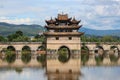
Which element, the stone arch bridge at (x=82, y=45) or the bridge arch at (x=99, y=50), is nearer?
the stone arch bridge at (x=82, y=45)

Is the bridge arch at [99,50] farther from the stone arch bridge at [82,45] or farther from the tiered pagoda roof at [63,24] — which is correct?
the tiered pagoda roof at [63,24]

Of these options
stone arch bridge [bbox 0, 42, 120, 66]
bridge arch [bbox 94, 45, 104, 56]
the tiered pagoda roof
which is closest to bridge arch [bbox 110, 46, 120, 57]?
stone arch bridge [bbox 0, 42, 120, 66]

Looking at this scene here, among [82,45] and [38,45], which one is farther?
[82,45]

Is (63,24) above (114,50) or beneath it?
above

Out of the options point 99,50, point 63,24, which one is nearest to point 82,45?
point 63,24

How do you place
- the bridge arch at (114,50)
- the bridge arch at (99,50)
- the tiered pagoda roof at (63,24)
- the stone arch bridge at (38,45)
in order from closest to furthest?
1. the tiered pagoda roof at (63,24)
2. the stone arch bridge at (38,45)
3. the bridge arch at (99,50)
4. the bridge arch at (114,50)

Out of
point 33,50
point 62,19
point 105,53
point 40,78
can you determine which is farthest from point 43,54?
point 40,78

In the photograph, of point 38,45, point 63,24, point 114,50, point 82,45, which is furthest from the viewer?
point 114,50

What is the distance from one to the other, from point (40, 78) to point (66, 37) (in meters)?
42.9

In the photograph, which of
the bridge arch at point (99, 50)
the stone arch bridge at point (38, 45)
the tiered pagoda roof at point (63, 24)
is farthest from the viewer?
the bridge arch at point (99, 50)

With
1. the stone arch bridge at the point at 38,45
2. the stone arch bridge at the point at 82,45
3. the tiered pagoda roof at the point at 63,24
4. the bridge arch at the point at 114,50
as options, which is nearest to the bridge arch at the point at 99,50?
the stone arch bridge at the point at 82,45

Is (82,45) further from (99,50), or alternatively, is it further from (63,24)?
(99,50)

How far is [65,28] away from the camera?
80688 millimetres

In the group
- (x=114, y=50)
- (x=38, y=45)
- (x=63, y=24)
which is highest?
(x=63, y=24)
